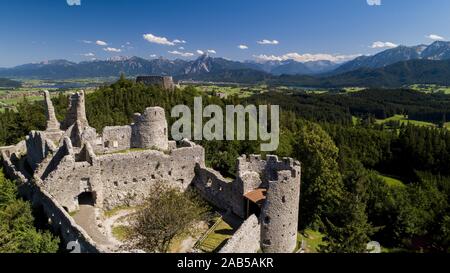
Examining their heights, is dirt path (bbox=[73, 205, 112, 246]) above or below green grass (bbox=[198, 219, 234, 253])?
above

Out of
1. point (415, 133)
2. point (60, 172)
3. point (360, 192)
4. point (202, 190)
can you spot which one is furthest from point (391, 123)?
point (60, 172)

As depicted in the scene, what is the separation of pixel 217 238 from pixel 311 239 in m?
13.6

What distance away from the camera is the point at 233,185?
Result: 114 feet

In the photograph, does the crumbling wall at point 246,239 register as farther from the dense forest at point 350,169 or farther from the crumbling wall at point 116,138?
the crumbling wall at point 116,138

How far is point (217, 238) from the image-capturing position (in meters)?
30.5

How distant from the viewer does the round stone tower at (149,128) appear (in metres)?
42.2

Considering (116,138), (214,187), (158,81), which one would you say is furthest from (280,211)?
(158,81)

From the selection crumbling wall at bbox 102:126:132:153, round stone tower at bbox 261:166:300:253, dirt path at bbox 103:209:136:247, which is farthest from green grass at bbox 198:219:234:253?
crumbling wall at bbox 102:126:132:153

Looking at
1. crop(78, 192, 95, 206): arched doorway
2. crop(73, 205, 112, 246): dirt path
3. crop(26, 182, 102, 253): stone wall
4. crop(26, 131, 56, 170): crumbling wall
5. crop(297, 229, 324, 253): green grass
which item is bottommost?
crop(297, 229, 324, 253): green grass

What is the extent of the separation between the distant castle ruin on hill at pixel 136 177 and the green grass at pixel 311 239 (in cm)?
520

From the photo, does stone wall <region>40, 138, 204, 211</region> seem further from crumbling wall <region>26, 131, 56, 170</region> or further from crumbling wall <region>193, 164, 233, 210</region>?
crumbling wall <region>26, 131, 56, 170</region>

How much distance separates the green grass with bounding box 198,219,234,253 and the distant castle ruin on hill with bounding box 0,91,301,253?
73.7 inches

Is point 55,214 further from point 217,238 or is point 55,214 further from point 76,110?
point 76,110

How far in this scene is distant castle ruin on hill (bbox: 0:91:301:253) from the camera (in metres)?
28.4
